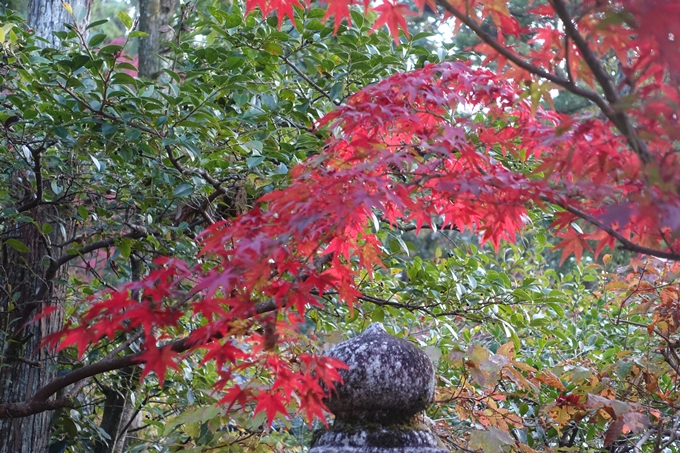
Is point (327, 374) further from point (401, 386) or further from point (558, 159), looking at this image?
point (558, 159)

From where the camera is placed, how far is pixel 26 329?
2.38 meters

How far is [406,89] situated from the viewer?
1506 millimetres

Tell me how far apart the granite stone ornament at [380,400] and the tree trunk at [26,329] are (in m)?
1.30

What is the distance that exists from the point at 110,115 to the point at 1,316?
1.12 meters

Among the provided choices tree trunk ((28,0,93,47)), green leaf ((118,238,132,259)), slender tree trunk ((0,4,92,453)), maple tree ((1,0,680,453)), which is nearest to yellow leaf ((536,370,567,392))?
maple tree ((1,0,680,453))

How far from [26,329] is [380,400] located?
159 cm

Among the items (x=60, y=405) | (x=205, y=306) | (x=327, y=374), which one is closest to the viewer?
(x=205, y=306)

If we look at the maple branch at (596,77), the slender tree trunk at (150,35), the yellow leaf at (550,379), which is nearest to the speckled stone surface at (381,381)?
the maple branch at (596,77)

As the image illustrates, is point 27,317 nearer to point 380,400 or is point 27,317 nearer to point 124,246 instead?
point 124,246

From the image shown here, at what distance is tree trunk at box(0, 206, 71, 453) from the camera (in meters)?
2.30

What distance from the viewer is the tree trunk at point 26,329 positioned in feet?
7.55

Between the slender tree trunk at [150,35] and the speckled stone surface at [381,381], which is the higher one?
the slender tree trunk at [150,35]

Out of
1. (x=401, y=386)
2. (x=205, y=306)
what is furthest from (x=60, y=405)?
(x=401, y=386)

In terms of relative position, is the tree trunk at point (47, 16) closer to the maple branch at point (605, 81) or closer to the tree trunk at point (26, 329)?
the tree trunk at point (26, 329)
